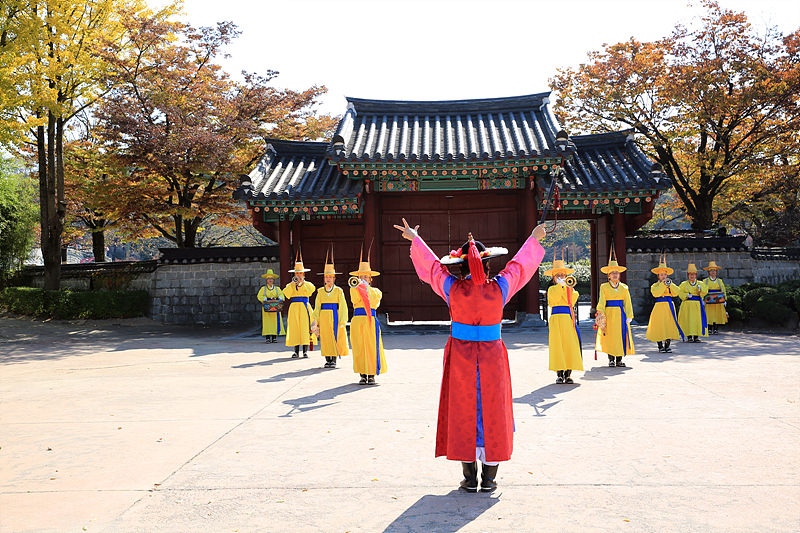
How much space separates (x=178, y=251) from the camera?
16.6 meters

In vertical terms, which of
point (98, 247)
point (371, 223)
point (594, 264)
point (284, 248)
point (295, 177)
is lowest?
point (594, 264)

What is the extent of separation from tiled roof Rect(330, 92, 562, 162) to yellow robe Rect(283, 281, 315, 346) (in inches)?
149

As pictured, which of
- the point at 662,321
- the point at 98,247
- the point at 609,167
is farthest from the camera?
the point at 98,247

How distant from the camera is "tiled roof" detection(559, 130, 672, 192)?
13.4 m

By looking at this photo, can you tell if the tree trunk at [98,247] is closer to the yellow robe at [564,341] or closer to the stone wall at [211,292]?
the stone wall at [211,292]

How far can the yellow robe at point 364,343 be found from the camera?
25.7 ft

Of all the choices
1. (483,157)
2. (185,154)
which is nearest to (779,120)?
(483,157)

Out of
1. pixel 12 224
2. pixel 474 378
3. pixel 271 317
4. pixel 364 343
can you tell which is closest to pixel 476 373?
pixel 474 378

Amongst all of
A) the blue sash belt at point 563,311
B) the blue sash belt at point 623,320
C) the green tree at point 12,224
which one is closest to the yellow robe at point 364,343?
the blue sash belt at point 563,311

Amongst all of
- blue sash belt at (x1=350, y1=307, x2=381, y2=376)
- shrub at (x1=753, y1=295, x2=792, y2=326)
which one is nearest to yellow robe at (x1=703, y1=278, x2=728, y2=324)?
shrub at (x1=753, y1=295, x2=792, y2=326)

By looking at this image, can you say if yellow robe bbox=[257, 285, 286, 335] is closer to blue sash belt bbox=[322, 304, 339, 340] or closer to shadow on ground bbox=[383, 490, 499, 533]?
blue sash belt bbox=[322, 304, 339, 340]

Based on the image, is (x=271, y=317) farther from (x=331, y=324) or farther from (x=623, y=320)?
(x=623, y=320)

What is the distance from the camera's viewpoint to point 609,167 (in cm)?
1438

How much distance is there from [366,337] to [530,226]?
714 cm
